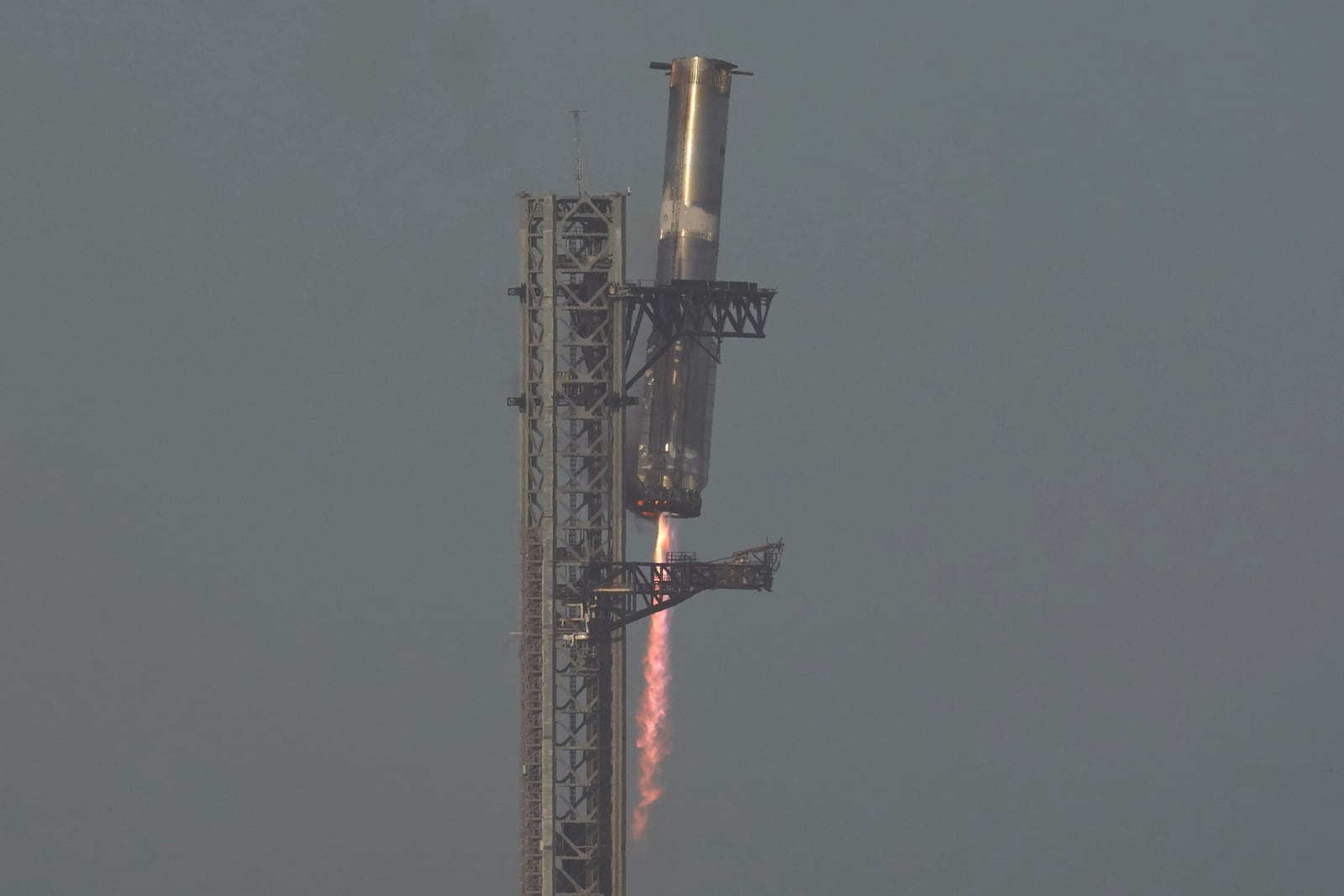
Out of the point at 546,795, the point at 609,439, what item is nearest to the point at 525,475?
the point at 609,439

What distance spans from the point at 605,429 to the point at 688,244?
7816 mm

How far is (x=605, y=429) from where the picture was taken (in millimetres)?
139000

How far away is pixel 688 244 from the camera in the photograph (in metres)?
139

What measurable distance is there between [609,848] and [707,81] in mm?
29726

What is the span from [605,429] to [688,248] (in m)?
7.67

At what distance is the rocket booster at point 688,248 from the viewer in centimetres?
13912

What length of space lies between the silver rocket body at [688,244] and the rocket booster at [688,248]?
3 centimetres

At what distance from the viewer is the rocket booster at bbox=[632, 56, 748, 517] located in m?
139

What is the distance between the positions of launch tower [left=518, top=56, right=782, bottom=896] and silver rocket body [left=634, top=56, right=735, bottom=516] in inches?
2.5

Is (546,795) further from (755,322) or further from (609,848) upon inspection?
(755,322)

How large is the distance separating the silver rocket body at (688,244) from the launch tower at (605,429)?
62 millimetres

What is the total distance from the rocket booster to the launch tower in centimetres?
5

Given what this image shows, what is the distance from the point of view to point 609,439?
13900cm

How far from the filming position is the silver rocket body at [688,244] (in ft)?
456
